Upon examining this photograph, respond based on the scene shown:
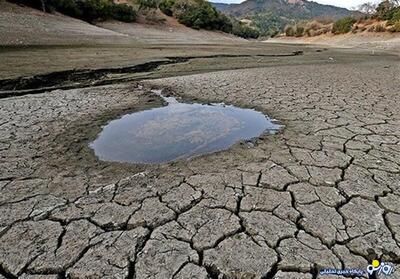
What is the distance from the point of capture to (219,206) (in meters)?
2.45

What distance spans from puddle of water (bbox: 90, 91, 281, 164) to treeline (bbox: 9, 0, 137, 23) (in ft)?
90.0

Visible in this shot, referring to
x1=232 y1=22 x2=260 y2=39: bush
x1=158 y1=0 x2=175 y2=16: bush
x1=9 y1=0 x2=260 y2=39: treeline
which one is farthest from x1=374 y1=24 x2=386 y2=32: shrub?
x1=232 y1=22 x2=260 y2=39: bush

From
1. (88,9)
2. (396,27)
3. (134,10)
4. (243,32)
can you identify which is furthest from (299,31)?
(88,9)

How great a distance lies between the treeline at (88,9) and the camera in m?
27.5

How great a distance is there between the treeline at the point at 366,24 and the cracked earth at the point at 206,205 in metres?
32.8

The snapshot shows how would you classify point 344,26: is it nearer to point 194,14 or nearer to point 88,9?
point 194,14

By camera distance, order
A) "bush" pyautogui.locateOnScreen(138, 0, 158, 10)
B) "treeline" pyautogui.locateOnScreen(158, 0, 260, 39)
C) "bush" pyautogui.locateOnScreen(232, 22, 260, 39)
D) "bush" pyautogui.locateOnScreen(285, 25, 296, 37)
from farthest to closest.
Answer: "bush" pyautogui.locateOnScreen(232, 22, 260, 39) → "bush" pyautogui.locateOnScreen(285, 25, 296, 37) → "treeline" pyautogui.locateOnScreen(158, 0, 260, 39) → "bush" pyautogui.locateOnScreen(138, 0, 158, 10)

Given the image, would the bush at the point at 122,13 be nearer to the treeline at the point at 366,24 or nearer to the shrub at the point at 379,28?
the treeline at the point at 366,24

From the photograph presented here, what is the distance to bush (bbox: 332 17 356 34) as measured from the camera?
3609 centimetres

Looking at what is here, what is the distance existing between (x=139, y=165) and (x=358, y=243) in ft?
6.92

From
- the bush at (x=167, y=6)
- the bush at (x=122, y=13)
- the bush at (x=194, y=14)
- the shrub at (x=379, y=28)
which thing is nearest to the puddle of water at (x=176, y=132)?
the bush at (x=122, y=13)

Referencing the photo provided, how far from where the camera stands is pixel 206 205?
247 centimetres

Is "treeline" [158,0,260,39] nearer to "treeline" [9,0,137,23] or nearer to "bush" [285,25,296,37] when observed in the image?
"treeline" [9,0,137,23]

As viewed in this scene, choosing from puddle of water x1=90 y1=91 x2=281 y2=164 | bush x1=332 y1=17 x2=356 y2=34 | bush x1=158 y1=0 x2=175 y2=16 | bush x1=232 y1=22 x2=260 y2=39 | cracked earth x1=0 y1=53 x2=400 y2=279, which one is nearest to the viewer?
cracked earth x1=0 y1=53 x2=400 y2=279
